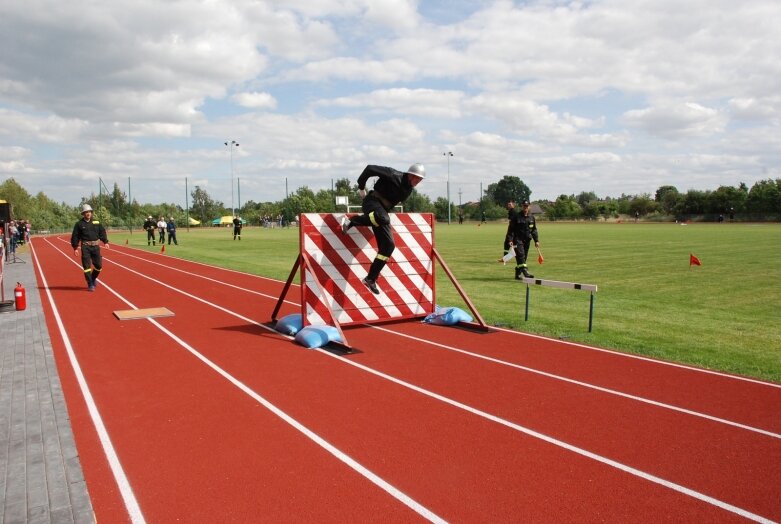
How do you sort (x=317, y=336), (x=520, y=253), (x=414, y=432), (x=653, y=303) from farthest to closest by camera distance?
(x=520, y=253), (x=653, y=303), (x=317, y=336), (x=414, y=432)

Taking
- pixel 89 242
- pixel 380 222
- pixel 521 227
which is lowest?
pixel 89 242

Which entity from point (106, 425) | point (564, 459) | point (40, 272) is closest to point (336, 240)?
point (106, 425)

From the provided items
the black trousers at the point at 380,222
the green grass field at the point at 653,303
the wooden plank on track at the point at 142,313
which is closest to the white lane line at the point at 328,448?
the wooden plank on track at the point at 142,313

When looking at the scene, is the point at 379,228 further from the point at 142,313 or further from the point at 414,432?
the point at 142,313

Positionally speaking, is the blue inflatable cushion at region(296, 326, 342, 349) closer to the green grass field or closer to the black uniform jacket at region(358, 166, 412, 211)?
the black uniform jacket at region(358, 166, 412, 211)

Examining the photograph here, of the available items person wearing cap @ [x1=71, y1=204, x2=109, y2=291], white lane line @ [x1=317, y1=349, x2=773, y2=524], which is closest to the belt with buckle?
white lane line @ [x1=317, y1=349, x2=773, y2=524]

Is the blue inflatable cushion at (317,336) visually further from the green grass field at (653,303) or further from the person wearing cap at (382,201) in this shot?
the green grass field at (653,303)

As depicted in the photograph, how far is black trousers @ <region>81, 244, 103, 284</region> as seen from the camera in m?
14.4

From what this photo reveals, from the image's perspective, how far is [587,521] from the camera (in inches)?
135

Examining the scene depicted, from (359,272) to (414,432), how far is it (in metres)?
4.69

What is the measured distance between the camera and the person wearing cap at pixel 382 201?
350 inches

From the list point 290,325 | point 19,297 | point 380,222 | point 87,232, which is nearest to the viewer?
point 290,325

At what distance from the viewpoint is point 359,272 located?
30.6 feet

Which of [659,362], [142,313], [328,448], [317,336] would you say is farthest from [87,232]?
[659,362]
